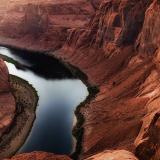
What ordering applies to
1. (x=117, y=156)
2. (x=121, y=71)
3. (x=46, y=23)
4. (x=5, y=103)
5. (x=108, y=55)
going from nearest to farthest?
(x=117, y=156) < (x=5, y=103) < (x=121, y=71) < (x=108, y=55) < (x=46, y=23)

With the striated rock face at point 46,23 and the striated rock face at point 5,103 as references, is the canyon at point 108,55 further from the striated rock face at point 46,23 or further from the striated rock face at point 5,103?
the striated rock face at point 5,103

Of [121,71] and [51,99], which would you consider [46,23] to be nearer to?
[121,71]

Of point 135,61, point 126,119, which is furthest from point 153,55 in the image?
point 126,119

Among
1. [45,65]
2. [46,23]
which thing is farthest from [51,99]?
[46,23]

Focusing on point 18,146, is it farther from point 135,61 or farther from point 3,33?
point 3,33

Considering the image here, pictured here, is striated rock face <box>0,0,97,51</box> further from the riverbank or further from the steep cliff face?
the riverbank
